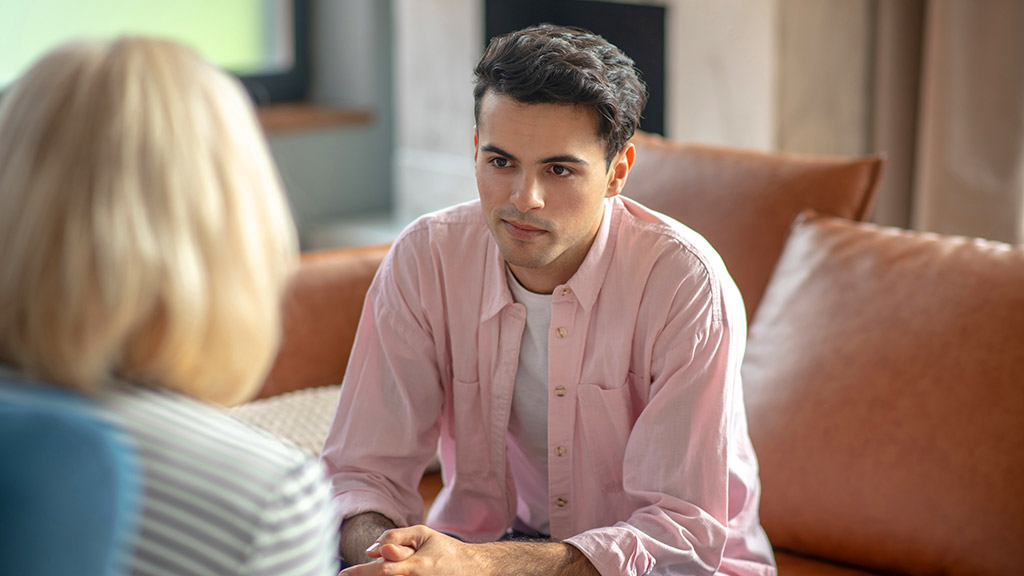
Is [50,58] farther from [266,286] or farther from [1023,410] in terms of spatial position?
[1023,410]

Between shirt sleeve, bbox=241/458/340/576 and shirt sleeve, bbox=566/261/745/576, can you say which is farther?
shirt sleeve, bbox=566/261/745/576

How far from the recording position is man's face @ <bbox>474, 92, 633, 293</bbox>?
1377 millimetres


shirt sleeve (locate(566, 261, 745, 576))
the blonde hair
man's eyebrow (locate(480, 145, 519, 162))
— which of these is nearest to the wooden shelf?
man's eyebrow (locate(480, 145, 519, 162))

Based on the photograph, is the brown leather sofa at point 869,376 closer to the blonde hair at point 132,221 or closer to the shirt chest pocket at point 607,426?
the shirt chest pocket at point 607,426

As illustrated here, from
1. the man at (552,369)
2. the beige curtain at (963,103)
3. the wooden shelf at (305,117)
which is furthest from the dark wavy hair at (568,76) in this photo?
the wooden shelf at (305,117)

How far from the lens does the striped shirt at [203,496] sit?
28.5 inches

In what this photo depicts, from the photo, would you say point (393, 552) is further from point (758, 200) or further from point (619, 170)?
point (758, 200)

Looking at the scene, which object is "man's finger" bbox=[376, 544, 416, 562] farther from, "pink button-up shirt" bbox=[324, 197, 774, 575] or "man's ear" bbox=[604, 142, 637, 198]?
"man's ear" bbox=[604, 142, 637, 198]

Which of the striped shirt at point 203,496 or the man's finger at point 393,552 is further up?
the striped shirt at point 203,496

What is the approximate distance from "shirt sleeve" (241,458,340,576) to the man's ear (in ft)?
2.52

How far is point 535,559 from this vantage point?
1276 millimetres

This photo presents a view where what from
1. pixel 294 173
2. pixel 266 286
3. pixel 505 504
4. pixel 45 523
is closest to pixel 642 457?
pixel 505 504

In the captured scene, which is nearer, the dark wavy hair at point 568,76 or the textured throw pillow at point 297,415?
the dark wavy hair at point 568,76

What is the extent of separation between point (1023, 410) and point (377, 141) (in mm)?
3024
